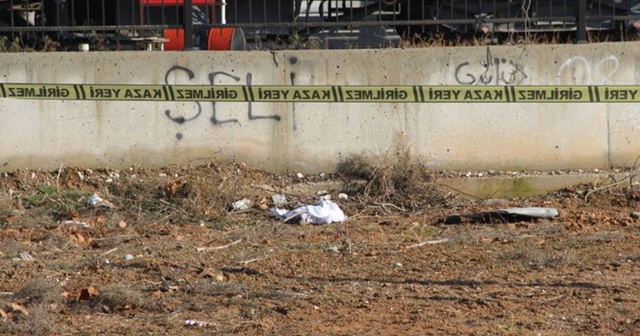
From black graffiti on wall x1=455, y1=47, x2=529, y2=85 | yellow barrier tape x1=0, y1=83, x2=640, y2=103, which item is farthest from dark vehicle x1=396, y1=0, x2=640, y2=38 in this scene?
yellow barrier tape x1=0, y1=83, x2=640, y2=103

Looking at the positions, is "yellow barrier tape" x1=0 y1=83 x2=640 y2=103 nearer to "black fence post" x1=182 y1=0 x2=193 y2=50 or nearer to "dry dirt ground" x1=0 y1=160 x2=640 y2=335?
"black fence post" x1=182 y1=0 x2=193 y2=50

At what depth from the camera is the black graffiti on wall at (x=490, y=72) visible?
10.5 metres

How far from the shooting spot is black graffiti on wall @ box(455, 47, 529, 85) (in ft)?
34.4

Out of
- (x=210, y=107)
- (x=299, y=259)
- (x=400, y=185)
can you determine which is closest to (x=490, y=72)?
(x=400, y=185)

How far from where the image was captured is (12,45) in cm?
1056

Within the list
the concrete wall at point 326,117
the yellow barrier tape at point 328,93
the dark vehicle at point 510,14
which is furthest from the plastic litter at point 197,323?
A: the dark vehicle at point 510,14

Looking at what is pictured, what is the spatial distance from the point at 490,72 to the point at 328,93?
148 cm

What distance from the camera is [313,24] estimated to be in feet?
35.1

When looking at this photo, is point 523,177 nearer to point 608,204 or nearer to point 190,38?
point 608,204

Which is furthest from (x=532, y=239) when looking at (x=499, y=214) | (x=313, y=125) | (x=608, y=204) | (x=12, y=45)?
(x=12, y=45)

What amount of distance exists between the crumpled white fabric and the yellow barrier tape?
1185mm

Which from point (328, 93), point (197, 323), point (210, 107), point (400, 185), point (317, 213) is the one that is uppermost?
point (328, 93)

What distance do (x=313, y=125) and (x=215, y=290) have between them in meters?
3.70

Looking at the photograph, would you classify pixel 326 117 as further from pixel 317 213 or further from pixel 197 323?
pixel 197 323
